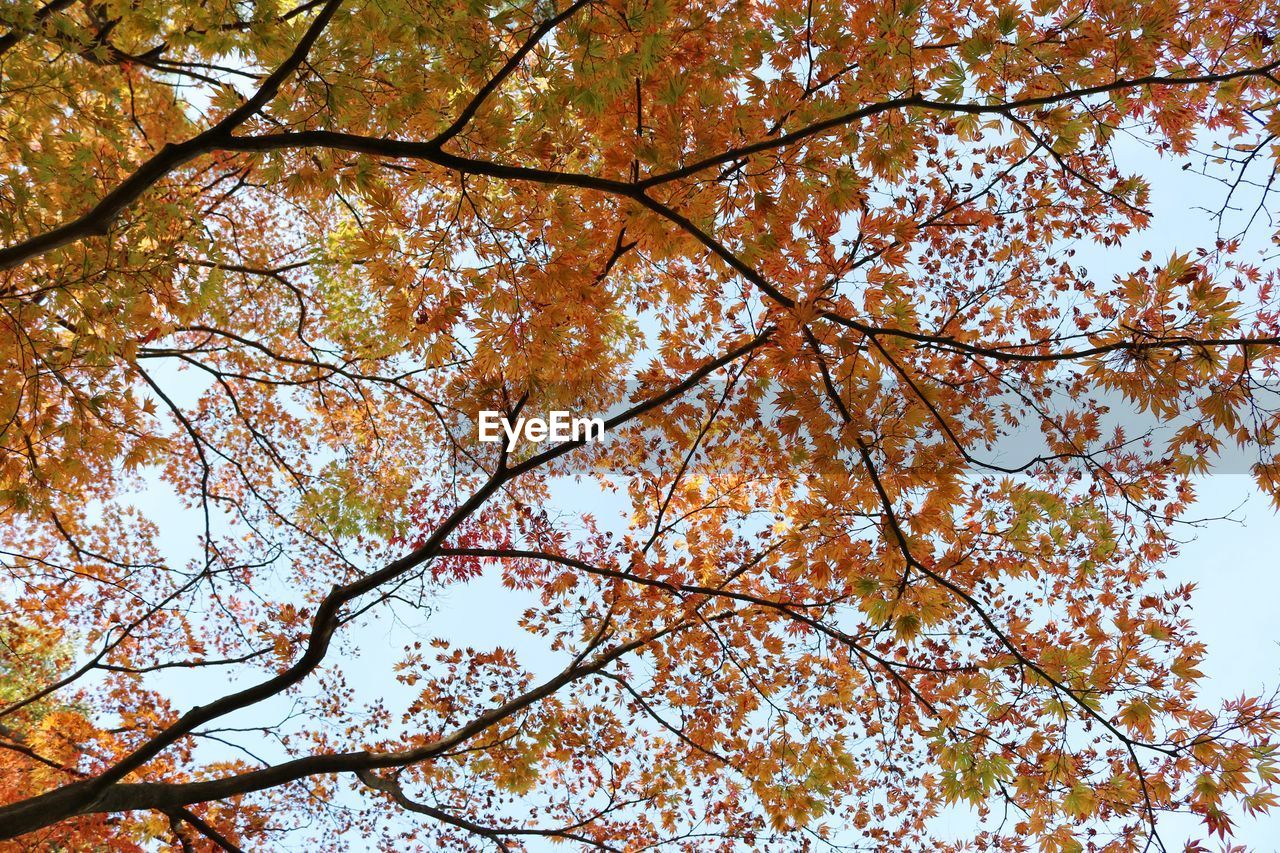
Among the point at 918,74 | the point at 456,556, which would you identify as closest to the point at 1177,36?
the point at 918,74

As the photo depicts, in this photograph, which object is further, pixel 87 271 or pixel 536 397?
pixel 536 397

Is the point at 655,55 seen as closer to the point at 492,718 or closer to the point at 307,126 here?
the point at 307,126

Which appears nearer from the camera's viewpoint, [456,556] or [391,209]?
[391,209]

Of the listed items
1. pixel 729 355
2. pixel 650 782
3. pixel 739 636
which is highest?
pixel 729 355

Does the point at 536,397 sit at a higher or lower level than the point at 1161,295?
higher

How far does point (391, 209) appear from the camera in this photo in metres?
3.67

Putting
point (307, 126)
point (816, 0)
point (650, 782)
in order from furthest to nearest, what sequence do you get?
point (650, 782) → point (816, 0) → point (307, 126)

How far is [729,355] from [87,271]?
3.76m

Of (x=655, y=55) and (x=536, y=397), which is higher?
(x=536, y=397)

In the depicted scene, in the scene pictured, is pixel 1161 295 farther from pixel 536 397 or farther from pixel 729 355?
pixel 536 397

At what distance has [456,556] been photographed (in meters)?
6.11

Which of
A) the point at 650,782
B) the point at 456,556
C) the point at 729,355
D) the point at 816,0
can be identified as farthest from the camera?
the point at 650,782

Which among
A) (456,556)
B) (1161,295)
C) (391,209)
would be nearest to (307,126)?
(391,209)

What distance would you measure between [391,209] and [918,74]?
3202mm
